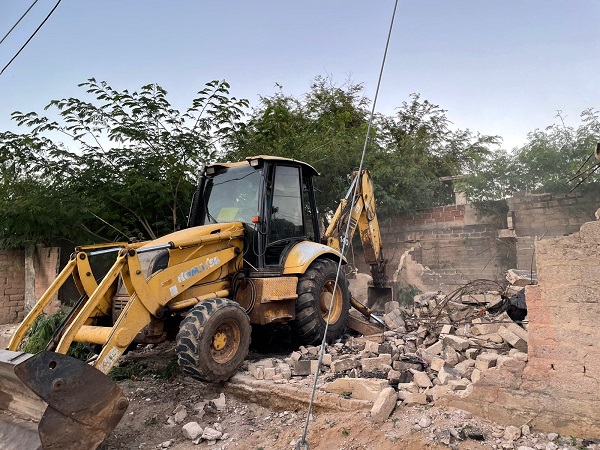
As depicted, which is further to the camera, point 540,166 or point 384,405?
point 540,166

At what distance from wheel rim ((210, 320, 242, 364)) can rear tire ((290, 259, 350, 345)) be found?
1147mm

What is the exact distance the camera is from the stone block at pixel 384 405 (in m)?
3.87

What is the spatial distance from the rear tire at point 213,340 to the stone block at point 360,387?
1.11m

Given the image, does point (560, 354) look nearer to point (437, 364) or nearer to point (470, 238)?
point (437, 364)

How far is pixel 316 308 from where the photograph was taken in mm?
6020

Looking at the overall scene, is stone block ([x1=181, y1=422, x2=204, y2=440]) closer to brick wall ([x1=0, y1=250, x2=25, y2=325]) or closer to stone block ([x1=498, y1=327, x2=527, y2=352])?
stone block ([x1=498, y1=327, x2=527, y2=352])

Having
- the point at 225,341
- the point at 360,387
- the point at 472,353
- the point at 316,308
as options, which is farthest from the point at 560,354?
the point at 225,341

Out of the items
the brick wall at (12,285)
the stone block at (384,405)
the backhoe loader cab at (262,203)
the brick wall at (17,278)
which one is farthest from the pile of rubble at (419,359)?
the brick wall at (12,285)

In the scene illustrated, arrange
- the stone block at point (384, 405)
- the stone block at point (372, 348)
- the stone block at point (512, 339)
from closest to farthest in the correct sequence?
the stone block at point (384, 405) → the stone block at point (512, 339) → the stone block at point (372, 348)

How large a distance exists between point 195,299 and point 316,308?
1626mm

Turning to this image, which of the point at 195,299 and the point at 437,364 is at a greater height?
the point at 195,299

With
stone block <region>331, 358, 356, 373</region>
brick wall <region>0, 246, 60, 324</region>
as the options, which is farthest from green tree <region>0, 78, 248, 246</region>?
stone block <region>331, 358, 356, 373</region>

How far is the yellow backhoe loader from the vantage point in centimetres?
343

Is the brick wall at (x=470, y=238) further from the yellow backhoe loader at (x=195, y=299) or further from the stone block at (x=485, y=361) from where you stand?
the stone block at (x=485, y=361)
